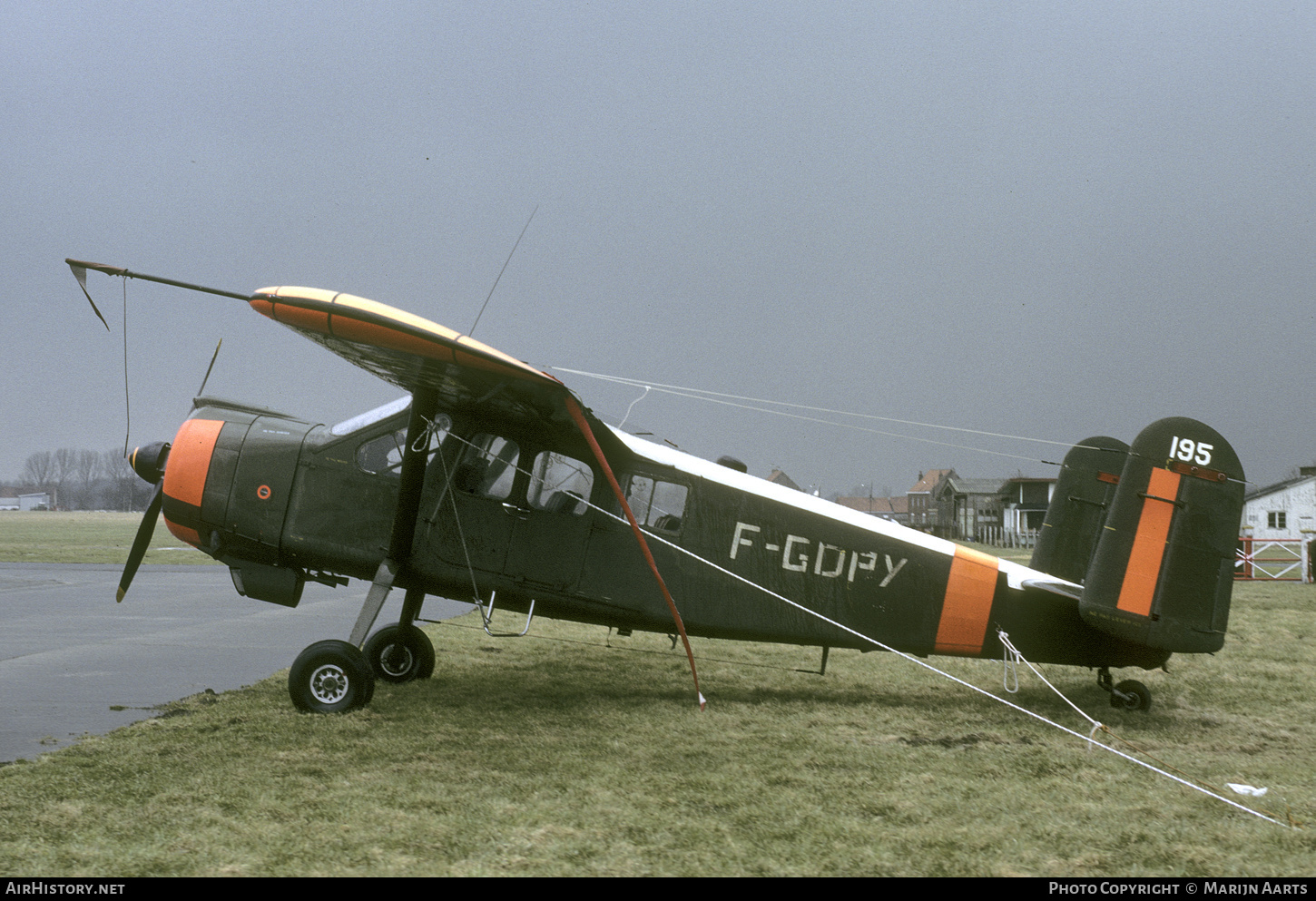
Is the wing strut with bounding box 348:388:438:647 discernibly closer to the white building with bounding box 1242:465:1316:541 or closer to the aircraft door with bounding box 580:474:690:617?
the aircraft door with bounding box 580:474:690:617

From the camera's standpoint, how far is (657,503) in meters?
7.93

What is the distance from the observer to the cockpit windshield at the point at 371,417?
788 cm

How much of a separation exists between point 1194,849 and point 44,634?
12.9 m

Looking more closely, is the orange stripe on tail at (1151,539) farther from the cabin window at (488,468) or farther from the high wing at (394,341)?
the cabin window at (488,468)

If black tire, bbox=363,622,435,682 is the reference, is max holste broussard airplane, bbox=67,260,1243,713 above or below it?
above

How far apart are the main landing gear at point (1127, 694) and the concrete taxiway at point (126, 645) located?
25.4ft

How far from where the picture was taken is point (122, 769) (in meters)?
5.42

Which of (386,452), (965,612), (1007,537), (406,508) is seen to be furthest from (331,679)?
(1007,537)

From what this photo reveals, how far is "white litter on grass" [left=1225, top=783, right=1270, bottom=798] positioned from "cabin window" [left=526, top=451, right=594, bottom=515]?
494cm

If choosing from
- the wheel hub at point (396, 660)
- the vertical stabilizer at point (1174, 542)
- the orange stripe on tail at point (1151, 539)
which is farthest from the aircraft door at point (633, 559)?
the orange stripe on tail at point (1151, 539)

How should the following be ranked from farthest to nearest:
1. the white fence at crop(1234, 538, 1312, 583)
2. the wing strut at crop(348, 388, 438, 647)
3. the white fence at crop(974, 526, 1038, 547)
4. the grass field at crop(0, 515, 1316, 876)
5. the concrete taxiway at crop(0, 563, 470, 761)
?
the white fence at crop(974, 526, 1038, 547) < the white fence at crop(1234, 538, 1312, 583) < the wing strut at crop(348, 388, 438, 647) < the concrete taxiway at crop(0, 563, 470, 761) < the grass field at crop(0, 515, 1316, 876)

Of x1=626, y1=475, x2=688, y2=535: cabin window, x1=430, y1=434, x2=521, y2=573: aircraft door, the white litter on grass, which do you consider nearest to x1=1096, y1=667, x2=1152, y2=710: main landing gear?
the white litter on grass

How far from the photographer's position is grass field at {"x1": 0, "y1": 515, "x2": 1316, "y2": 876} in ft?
13.7

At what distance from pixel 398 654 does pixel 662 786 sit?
13.7 ft
